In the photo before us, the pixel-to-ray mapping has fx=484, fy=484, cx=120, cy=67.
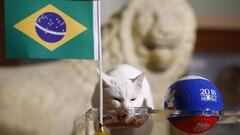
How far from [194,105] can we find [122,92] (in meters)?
0.07

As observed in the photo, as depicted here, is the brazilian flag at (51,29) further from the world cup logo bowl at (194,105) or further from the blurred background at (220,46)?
the blurred background at (220,46)

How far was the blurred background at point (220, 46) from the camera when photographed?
134 cm

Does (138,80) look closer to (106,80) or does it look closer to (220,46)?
(106,80)

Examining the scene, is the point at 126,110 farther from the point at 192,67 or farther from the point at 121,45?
the point at 192,67

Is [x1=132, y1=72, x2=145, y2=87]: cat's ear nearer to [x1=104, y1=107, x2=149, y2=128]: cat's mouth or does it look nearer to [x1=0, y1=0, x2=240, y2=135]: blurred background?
[x1=104, y1=107, x2=149, y2=128]: cat's mouth

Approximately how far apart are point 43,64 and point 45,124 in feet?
0.60

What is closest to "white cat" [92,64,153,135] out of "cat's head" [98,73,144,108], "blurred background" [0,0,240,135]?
"cat's head" [98,73,144,108]

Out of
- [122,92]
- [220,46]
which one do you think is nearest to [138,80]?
[122,92]

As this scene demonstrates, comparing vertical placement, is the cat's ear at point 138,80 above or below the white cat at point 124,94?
above

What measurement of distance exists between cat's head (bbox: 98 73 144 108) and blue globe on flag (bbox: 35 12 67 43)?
0.06m

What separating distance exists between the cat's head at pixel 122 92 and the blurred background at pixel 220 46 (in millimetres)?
817

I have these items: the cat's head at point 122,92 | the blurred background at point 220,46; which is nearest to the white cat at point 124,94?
the cat's head at point 122,92

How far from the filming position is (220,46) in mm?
1436

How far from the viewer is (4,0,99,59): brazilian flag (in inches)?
18.3
